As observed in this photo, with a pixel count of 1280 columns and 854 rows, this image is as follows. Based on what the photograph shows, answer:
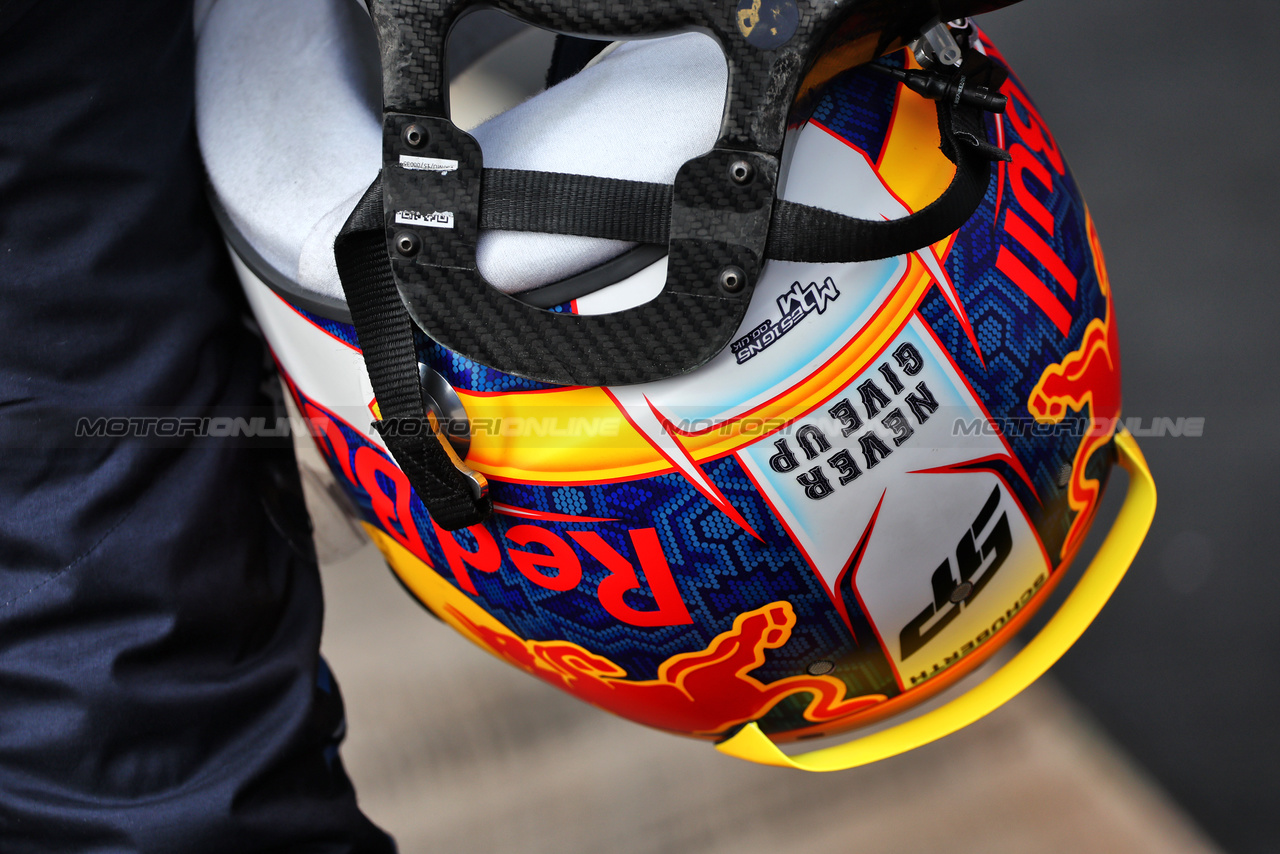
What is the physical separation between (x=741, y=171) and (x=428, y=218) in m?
0.15

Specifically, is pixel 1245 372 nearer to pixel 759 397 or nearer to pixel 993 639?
pixel 993 639

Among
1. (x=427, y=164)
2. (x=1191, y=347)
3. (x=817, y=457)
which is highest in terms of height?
(x=427, y=164)

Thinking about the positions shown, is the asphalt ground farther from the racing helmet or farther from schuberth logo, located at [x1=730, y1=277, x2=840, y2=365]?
schuberth logo, located at [x1=730, y1=277, x2=840, y2=365]

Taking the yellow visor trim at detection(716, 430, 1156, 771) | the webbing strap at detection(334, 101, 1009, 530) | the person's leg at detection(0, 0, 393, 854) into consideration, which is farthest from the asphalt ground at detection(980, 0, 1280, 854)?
the person's leg at detection(0, 0, 393, 854)

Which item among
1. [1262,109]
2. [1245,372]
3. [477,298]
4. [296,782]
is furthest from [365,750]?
[1262,109]

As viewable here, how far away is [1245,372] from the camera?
1.12 m

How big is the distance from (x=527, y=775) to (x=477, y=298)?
81cm

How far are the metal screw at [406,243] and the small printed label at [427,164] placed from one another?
1.2 inches

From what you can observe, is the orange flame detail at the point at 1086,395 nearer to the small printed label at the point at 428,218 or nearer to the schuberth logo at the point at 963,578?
the schuberth logo at the point at 963,578

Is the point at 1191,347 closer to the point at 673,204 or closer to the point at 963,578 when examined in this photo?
the point at 963,578

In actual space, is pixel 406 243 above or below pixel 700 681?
above

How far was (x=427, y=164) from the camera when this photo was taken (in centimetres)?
46

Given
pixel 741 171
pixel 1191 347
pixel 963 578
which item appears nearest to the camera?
pixel 741 171

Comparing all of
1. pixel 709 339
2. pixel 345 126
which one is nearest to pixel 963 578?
pixel 709 339
